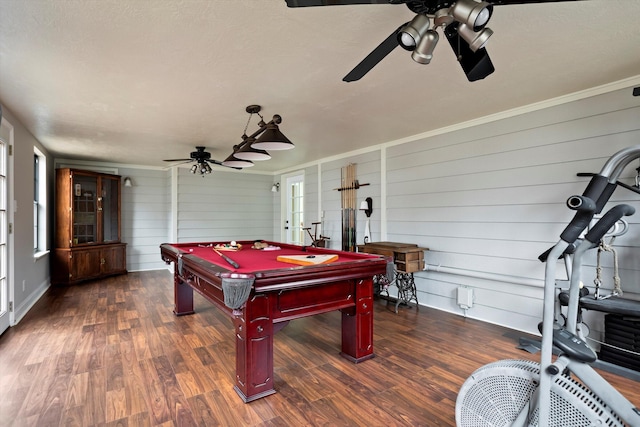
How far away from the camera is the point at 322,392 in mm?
2258

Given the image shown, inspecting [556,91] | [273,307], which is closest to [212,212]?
[273,307]

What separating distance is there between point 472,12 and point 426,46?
9.8 inches

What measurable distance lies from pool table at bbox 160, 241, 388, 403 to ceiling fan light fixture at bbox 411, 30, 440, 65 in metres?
1.50

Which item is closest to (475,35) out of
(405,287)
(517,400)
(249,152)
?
(517,400)

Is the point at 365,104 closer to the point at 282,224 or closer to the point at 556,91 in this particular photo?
the point at 556,91

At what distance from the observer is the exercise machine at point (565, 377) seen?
1.36m

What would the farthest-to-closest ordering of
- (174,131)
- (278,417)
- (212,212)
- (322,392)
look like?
(212,212), (174,131), (322,392), (278,417)

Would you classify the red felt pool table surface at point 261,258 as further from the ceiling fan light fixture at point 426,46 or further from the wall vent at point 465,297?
the wall vent at point 465,297

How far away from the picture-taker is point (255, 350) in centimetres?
219

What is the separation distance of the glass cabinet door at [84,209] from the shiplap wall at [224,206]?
1.51 metres

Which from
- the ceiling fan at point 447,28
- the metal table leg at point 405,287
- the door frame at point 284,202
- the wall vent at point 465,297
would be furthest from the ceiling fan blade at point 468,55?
the door frame at point 284,202

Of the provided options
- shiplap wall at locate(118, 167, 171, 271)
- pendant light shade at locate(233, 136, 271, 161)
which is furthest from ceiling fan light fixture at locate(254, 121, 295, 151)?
shiplap wall at locate(118, 167, 171, 271)

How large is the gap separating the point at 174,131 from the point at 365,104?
2608 millimetres

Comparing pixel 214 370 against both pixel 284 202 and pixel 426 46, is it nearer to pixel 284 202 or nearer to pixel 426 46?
pixel 426 46
